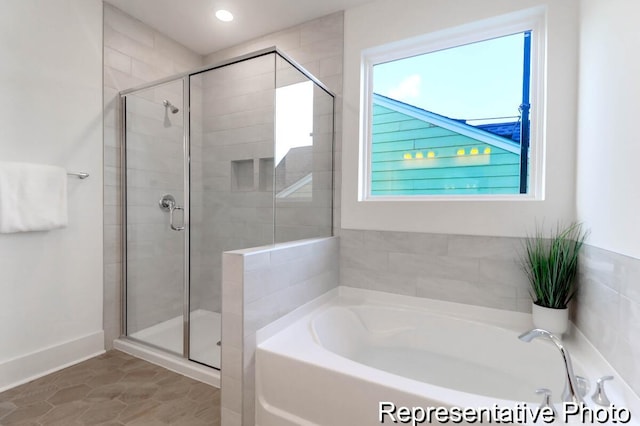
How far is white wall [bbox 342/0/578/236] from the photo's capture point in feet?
5.48

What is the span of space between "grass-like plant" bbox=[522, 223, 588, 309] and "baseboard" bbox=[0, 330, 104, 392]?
2890mm

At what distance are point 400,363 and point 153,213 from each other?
213 cm

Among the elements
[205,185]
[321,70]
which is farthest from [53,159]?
[321,70]

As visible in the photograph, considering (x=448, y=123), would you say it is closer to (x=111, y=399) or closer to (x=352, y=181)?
(x=352, y=181)

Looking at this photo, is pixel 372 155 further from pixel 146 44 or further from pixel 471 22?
pixel 146 44

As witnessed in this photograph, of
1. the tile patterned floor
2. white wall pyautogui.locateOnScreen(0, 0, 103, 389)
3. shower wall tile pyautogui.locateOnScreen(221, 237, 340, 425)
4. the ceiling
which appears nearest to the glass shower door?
white wall pyautogui.locateOnScreen(0, 0, 103, 389)

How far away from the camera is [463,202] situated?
191 cm

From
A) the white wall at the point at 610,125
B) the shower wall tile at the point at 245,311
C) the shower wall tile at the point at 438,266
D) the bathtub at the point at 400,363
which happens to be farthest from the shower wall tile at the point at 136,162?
the white wall at the point at 610,125

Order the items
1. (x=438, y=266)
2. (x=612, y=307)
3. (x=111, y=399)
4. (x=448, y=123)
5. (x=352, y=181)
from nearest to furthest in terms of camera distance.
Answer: (x=612, y=307) < (x=111, y=399) < (x=438, y=266) < (x=448, y=123) < (x=352, y=181)

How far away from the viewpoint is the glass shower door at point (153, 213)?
2.30 metres

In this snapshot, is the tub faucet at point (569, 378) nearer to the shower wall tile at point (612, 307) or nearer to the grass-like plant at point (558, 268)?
the shower wall tile at point (612, 307)

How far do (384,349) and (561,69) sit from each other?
1.93 meters

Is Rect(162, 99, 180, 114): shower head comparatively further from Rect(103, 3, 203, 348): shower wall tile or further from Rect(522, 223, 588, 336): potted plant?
Rect(522, 223, 588, 336): potted plant

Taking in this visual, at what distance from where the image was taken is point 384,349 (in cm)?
190
